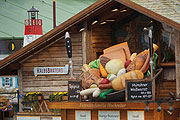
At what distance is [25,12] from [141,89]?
2208 cm


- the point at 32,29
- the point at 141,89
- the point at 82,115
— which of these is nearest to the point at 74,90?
the point at 82,115

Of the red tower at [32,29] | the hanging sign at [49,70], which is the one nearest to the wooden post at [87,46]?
the hanging sign at [49,70]

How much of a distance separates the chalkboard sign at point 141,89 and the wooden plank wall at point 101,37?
12.8 ft

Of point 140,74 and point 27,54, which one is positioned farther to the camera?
point 27,54

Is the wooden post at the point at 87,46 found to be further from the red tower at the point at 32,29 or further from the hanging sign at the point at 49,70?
the red tower at the point at 32,29

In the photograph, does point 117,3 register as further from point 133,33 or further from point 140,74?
point 140,74

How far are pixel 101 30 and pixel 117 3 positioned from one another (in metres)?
1.86

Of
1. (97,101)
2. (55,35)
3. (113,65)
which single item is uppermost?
(55,35)

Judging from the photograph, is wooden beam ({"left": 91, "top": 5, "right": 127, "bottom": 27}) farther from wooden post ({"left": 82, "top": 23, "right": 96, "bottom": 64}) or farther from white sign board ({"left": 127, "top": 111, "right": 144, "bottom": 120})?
white sign board ({"left": 127, "top": 111, "right": 144, "bottom": 120})

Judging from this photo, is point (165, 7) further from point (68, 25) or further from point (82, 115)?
point (82, 115)

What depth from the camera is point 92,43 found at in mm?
14820

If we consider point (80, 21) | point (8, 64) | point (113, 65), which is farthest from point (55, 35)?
point (113, 65)

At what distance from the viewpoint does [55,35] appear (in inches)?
550

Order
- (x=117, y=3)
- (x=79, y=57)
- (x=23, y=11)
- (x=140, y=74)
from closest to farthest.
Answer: (x=140, y=74)
(x=117, y=3)
(x=79, y=57)
(x=23, y=11)
